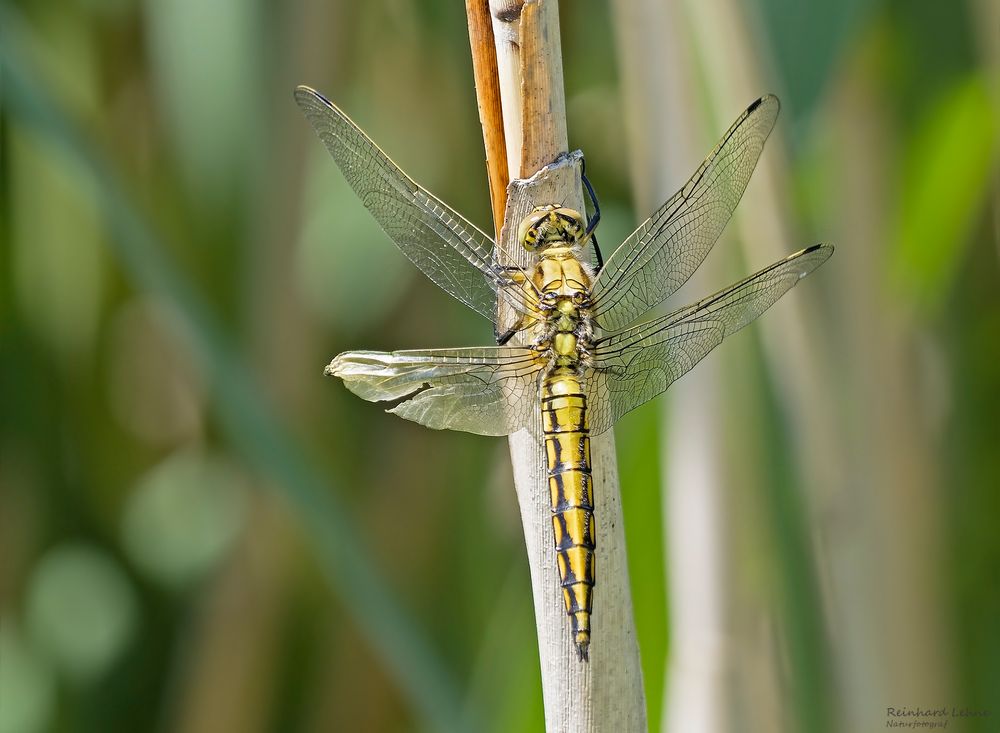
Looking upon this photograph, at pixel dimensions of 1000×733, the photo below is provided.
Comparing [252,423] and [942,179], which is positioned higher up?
[942,179]

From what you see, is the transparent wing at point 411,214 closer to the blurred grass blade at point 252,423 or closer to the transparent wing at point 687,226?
the transparent wing at point 687,226

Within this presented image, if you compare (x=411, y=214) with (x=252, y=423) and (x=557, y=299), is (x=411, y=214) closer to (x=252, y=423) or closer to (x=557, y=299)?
(x=557, y=299)

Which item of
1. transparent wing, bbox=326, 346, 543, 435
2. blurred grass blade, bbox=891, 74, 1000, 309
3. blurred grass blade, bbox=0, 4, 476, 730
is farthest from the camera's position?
blurred grass blade, bbox=891, 74, 1000, 309

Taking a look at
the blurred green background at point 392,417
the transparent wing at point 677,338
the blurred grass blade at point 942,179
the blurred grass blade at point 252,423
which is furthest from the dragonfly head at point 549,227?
the blurred grass blade at point 942,179

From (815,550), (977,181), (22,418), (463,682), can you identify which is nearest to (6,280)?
(22,418)

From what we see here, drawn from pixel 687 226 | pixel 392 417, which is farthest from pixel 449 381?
pixel 392 417

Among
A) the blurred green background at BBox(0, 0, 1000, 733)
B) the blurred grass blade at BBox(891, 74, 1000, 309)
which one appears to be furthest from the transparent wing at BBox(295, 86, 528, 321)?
the blurred grass blade at BBox(891, 74, 1000, 309)

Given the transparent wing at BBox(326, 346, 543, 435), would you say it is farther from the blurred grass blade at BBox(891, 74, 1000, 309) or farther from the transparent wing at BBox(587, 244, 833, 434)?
the blurred grass blade at BBox(891, 74, 1000, 309)
